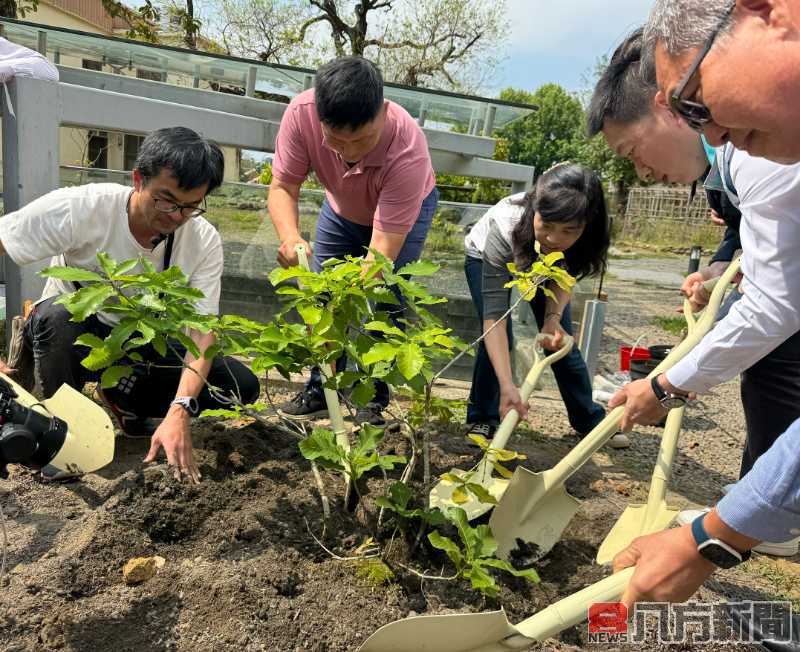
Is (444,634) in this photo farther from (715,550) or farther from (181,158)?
(181,158)

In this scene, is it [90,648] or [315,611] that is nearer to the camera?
[90,648]

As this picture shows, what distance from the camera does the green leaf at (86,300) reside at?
143cm

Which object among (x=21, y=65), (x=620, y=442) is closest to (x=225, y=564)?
(x=620, y=442)

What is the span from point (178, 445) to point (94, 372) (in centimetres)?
93

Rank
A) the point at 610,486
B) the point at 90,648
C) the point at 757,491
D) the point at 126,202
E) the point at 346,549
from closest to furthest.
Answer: the point at 757,491, the point at 90,648, the point at 346,549, the point at 126,202, the point at 610,486

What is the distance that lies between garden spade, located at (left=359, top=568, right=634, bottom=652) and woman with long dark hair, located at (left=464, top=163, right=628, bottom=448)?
988 millimetres

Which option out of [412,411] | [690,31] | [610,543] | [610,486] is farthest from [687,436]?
[690,31]

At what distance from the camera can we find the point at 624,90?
1.74 metres

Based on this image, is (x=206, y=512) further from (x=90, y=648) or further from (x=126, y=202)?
(x=126, y=202)

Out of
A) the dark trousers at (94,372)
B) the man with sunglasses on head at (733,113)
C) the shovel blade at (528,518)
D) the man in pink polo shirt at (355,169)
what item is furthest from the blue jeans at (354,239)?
the man with sunglasses on head at (733,113)

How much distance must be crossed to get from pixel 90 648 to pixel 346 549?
674 mm

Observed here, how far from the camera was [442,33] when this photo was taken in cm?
1942

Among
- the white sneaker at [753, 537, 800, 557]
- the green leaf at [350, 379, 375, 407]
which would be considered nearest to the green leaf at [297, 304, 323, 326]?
the green leaf at [350, 379, 375, 407]

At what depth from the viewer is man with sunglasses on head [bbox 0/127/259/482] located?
2.16 m
